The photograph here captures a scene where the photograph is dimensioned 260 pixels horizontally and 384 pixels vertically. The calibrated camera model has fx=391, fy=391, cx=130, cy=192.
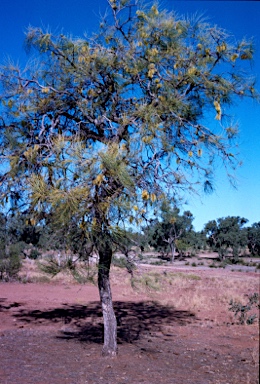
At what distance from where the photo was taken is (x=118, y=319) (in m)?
12.1

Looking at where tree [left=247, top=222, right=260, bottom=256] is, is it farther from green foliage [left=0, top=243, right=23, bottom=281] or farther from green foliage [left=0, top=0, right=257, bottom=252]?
green foliage [left=0, top=0, right=257, bottom=252]

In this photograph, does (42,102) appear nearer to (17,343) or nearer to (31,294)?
(17,343)

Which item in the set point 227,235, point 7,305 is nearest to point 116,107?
point 7,305

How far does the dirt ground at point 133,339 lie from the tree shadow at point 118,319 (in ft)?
0.08

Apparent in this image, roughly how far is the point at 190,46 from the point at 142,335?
673cm

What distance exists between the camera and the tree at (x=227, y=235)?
175 ft

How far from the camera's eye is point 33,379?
5.55m

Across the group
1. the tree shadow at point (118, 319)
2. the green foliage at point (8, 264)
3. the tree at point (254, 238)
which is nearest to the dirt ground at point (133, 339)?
the tree shadow at point (118, 319)

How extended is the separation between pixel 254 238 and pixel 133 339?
5448cm

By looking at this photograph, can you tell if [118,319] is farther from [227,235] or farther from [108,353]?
[227,235]

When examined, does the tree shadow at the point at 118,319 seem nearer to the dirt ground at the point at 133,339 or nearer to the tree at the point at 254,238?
the dirt ground at the point at 133,339

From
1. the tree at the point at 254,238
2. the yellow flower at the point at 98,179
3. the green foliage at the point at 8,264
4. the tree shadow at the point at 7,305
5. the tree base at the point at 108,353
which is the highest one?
the tree at the point at 254,238

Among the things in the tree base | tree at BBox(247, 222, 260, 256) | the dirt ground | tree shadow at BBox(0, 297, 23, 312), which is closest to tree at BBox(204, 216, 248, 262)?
tree at BBox(247, 222, 260, 256)

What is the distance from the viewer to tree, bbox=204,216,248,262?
53.3 meters
